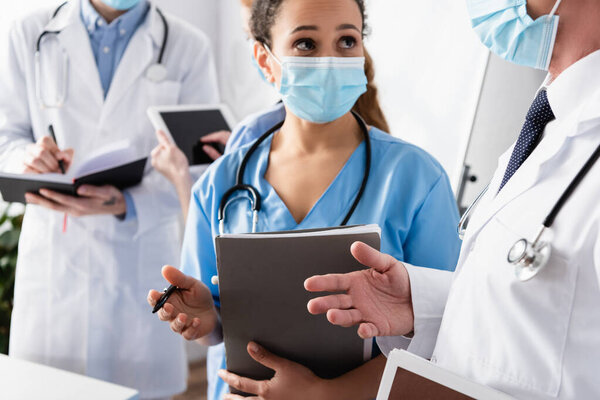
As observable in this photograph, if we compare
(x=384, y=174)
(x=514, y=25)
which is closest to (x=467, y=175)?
(x=384, y=174)

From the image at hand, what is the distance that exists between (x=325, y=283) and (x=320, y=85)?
1.94ft

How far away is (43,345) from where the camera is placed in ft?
5.89

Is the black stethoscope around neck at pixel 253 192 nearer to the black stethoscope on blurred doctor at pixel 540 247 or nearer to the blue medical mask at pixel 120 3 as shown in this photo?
the black stethoscope on blurred doctor at pixel 540 247

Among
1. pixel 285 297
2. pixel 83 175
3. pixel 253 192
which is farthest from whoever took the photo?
pixel 83 175

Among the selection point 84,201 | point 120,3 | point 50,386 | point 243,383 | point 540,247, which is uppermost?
point 120,3

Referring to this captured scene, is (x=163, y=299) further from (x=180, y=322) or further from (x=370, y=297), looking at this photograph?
(x=370, y=297)

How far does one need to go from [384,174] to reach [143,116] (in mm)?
1007

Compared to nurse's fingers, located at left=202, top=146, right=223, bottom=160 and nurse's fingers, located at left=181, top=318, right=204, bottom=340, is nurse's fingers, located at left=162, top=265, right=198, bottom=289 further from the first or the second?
nurse's fingers, located at left=202, top=146, right=223, bottom=160

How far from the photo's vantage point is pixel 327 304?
0.78m

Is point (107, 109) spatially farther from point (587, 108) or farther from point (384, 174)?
point (587, 108)

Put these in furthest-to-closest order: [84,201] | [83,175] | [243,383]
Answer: [84,201], [83,175], [243,383]

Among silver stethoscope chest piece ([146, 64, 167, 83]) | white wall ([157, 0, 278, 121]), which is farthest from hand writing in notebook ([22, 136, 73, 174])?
white wall ([157, 0, 278, 121])

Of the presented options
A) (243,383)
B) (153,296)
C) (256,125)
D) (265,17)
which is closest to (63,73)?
(256,125)

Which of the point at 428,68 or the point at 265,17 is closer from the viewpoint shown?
the point at 265,17
